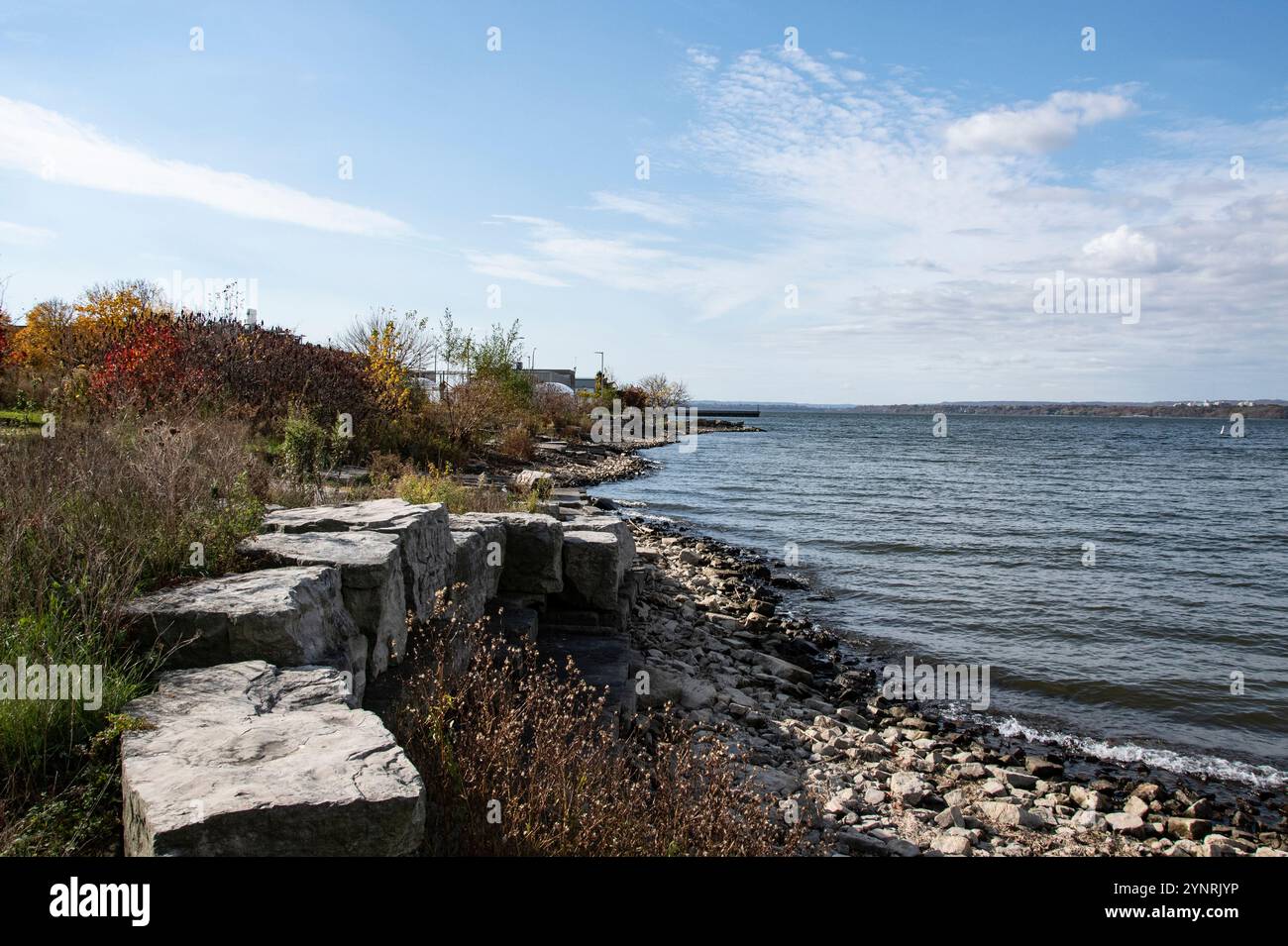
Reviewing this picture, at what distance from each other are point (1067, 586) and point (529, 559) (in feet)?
34.5

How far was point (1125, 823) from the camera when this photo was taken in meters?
6.63

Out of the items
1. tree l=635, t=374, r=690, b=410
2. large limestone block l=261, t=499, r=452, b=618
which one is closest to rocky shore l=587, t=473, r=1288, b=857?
large limestone block l=261, t=499, r=452, b=618

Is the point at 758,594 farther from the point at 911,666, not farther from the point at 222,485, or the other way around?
the point at 222,485

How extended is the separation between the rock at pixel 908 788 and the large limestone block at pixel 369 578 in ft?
13.7

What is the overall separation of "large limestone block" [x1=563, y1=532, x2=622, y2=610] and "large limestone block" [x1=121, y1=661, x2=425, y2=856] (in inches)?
196

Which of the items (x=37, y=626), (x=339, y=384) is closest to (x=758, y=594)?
(x=339, y=384)

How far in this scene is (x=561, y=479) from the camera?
23.7m

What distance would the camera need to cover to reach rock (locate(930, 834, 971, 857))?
589 centimetres

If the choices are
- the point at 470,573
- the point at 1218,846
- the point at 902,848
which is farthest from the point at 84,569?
the point at 1218,846

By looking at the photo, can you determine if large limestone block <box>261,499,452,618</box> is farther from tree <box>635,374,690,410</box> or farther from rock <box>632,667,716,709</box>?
tree <box>635,374,690,410</box>

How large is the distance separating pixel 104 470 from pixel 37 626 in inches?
77.0

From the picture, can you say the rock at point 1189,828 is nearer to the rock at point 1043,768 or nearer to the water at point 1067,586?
the rock at point 1043,768

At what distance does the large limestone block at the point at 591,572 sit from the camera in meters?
8.62

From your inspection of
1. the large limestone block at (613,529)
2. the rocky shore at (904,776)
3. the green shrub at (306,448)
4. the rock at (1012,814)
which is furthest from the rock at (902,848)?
the green shrub at (306,448)
